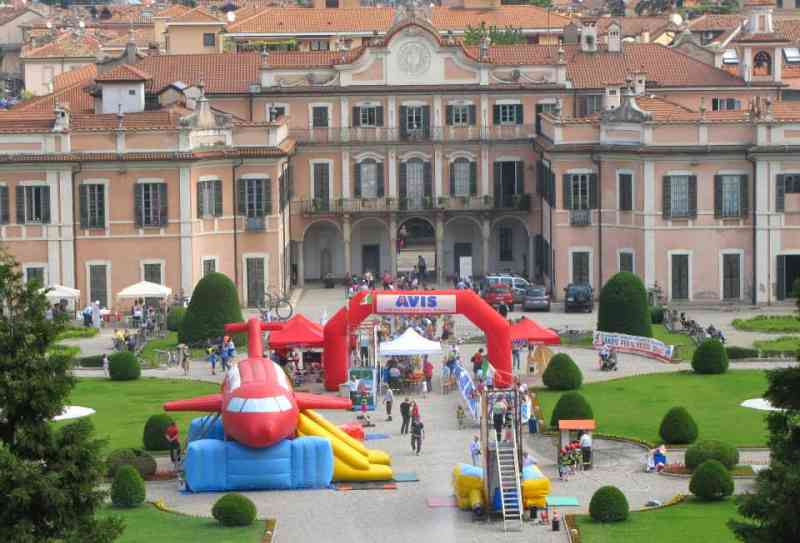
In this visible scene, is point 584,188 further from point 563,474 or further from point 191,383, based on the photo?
point 563,474

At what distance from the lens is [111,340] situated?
273 ft

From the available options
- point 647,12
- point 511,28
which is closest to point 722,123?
point 511,28

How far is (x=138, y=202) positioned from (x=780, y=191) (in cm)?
2359

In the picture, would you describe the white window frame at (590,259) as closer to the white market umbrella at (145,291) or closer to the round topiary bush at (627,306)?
the round topiary bush at (627,306)

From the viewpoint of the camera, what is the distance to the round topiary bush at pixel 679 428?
61.7 m

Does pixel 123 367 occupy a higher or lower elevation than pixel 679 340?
lower

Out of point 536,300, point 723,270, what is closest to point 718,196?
point 723,270

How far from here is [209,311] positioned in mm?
79562

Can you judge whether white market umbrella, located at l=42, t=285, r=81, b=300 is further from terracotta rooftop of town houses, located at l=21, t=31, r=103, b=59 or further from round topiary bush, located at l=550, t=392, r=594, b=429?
terracotta rooftop of town houses, located at l=21, t=31, r=103, b=59

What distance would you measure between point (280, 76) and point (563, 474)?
150ft

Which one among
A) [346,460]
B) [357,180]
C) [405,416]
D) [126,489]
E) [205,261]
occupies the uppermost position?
[357,180]

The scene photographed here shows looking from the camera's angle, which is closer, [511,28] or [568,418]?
[568,418]

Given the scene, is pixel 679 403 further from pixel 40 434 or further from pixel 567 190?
pixel 40 434

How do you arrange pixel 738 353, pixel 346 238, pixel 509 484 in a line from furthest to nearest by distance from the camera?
1. pixel 346 238
2. pixel 738 353
3. pixel 509 484
